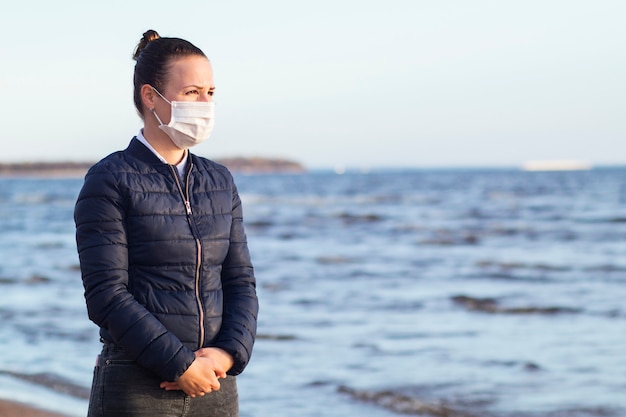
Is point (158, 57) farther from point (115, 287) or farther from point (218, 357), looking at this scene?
point (218, 357)

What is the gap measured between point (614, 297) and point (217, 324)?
10668 millimetres

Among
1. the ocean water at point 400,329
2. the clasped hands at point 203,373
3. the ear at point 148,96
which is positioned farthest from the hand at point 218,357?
the ocean water at point 400,329

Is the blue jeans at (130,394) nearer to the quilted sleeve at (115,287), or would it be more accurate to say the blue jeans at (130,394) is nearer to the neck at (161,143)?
the quilted sleeve at (115,287)

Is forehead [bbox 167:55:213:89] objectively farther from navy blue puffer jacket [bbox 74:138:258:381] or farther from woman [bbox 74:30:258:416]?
navy blue puffer jacket [bbox 74:138:258:381]

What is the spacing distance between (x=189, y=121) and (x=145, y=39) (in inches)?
12.2

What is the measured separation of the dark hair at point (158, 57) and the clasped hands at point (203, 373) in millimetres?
790

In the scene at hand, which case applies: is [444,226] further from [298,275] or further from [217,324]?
[217,324]

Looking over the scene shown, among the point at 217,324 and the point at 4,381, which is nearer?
the point at 217,324

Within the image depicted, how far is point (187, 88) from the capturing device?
2.57 metres

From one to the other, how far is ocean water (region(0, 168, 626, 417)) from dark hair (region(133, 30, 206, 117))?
382 centimetres

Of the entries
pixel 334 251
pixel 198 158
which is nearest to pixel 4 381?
pixel 198 158

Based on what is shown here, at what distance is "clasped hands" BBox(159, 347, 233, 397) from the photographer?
2.42 m

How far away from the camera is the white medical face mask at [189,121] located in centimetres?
254

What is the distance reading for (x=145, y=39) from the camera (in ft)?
8.63
